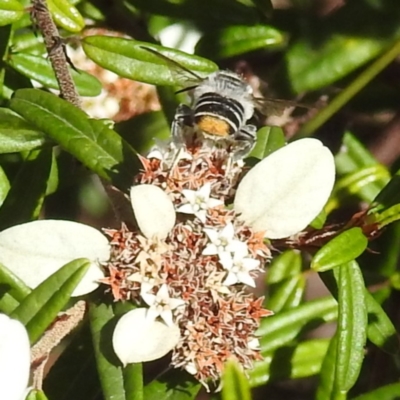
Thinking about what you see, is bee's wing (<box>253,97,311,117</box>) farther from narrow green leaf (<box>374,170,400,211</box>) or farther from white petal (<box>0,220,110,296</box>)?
white petal (<box>0,220,110,296</box>)

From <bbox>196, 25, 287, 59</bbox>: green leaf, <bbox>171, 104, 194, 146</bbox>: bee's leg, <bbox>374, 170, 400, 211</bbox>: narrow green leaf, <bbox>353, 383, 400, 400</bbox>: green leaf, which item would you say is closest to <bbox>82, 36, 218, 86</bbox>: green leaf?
<bbox>171, 104, 194, 146</bbox>: bee's leg

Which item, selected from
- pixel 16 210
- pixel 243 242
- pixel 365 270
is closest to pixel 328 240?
pixel 243 242

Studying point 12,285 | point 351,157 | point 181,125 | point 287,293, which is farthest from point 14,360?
point 351,157

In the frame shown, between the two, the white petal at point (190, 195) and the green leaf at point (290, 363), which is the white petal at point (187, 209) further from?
the green leaf at point (290, 363)

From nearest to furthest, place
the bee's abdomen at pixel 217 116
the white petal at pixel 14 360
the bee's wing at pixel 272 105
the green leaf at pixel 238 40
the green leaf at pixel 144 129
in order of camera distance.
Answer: the white petal at pixel 14 360 < the bee's abdomen at pixel 217 116 < the bee's wing at pixel 272 105 < the green leaf at pixel 238 40 < the green leaf at pixel 144 129

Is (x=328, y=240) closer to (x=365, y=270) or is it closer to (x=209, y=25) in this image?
(x=365, y=270)

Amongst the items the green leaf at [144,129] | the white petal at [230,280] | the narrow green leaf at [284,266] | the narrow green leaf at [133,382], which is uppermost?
the green leaf at [144,129]

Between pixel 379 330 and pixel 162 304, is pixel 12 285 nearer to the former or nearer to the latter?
pixel 162 304

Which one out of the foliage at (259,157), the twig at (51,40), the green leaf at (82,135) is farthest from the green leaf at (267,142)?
the twig at (51,40)
